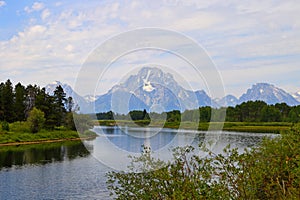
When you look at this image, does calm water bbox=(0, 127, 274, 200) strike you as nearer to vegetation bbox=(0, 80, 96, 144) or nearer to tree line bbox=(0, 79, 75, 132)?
vegetation bbox=(0, 80, 96, 144)

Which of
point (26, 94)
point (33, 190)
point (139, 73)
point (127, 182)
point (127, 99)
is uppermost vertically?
point (26, 94)

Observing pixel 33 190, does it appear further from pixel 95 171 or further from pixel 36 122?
pixel 36 122

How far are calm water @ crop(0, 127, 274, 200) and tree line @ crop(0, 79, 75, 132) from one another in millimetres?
21619

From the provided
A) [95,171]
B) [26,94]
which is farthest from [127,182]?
[26,94]

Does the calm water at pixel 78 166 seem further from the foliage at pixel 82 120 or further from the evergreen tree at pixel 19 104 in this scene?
the evergreen tree at pixel 19 104

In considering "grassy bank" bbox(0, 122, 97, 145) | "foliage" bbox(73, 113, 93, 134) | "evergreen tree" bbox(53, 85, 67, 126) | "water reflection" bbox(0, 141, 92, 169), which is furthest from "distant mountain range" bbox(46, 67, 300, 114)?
"evergreen tree" bbox(53, 85, 67, 126)

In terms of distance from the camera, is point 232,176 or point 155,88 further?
point 155,88

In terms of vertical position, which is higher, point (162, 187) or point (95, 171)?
point (162, 187)

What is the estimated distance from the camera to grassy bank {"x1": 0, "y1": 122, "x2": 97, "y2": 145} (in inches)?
2287

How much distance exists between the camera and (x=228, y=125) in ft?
312

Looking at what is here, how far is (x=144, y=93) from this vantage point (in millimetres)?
13281

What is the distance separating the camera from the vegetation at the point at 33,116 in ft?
205

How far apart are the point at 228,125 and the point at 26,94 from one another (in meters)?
47.4

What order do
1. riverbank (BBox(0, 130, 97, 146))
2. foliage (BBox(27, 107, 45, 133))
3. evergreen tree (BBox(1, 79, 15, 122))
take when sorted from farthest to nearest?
evergreen tree (BBox(1, 79, 15, 122)) < foliage (BBox(27, 107, 45, 133)) < riverbank (BBox(0, 130, 97, 146))
